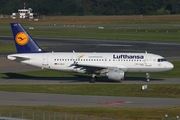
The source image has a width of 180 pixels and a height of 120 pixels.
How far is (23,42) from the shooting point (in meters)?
66.3

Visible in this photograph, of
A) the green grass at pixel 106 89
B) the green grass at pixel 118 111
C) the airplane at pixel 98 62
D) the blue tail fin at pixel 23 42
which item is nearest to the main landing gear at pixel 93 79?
the airplane at pixel 98 62

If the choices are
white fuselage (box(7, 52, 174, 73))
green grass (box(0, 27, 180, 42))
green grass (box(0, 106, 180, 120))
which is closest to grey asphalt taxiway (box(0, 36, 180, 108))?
white fuselage (box(7, 52, 174, 73))

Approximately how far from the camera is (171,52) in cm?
9944

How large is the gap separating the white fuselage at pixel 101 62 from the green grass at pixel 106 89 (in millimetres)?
3674

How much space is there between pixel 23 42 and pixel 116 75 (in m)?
13.3

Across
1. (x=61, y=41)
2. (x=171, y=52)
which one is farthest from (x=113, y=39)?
(x=171, y=52)

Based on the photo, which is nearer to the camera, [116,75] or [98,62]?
[116,75]

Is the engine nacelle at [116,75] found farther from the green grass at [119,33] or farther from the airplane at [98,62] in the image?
the green grass at [119,33]

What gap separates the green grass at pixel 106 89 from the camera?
5594 centimetres

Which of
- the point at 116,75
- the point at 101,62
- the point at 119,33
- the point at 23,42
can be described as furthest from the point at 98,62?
the point at 119,33

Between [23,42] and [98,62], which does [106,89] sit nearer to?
[98,62]

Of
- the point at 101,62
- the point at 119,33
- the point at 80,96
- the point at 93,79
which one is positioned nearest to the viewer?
the point at 80,96

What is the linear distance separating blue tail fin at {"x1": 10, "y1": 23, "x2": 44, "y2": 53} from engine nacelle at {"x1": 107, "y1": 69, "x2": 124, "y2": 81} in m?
10.4

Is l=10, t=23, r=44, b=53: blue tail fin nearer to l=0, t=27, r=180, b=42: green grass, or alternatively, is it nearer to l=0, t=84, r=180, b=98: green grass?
l=0, t=84, r=180, b=98: green grass
